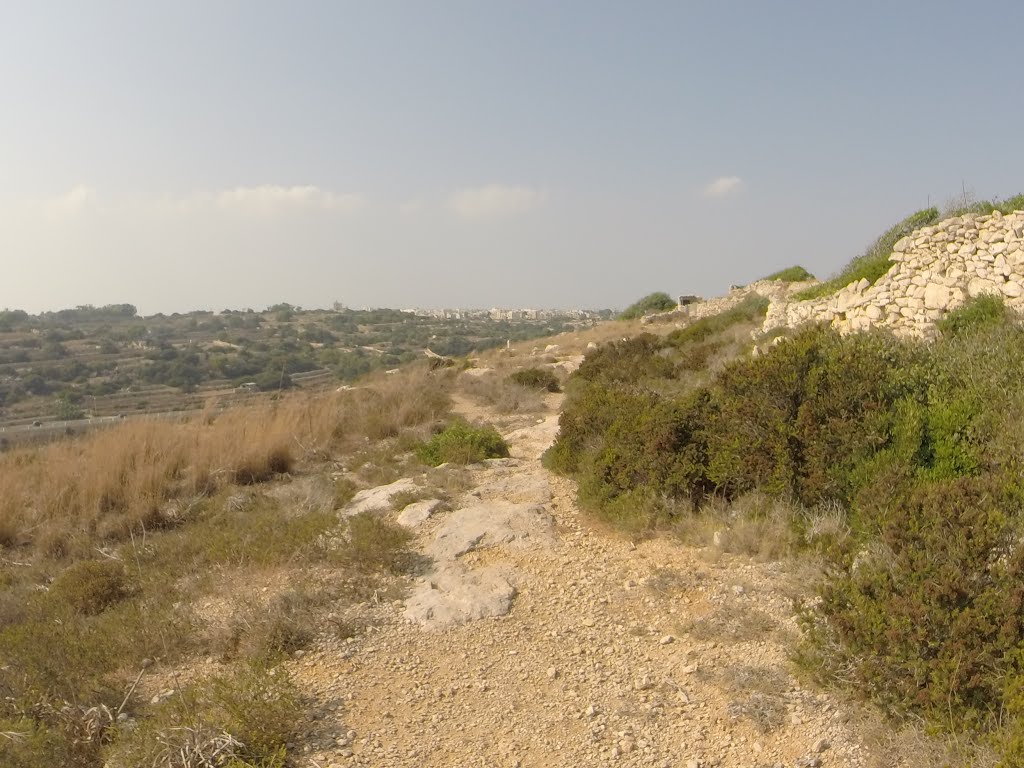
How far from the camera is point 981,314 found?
26.2 feet

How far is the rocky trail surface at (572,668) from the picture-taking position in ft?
10.2

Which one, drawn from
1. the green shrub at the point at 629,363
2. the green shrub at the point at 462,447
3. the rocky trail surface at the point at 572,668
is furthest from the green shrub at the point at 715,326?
the rocky trail surface at the point at 572,668

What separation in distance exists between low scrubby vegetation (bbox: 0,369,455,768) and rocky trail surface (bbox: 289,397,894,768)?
372 millimetres

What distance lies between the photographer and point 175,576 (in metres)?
5.31

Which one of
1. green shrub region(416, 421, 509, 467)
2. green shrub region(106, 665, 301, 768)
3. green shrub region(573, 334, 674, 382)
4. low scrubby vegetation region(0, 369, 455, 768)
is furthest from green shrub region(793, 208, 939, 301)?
green shrub region(106, 665, 301, 768)

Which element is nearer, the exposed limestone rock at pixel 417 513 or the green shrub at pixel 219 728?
the green shrub at pixel 219 728

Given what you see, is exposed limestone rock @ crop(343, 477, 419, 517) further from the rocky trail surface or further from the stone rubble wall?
the stone rubble wall

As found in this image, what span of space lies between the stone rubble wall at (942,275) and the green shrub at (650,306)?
2371cm

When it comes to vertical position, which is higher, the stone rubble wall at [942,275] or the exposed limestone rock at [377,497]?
the stone rubble wall at [942,275]

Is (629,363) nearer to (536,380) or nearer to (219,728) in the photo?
(536,380)

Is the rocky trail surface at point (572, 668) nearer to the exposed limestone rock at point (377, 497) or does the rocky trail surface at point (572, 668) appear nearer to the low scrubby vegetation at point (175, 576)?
the low scrubby vegetation at point (175, 576)

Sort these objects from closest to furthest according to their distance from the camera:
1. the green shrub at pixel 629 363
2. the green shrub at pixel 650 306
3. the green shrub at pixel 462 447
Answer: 1. the green shrub at pixel 462 447
2. the green shrub at pixel 629 363
3. the green shrub at pixel 650 306

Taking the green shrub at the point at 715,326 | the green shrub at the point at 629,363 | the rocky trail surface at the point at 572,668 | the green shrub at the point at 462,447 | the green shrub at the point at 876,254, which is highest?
the green shrub at the point at 876,254

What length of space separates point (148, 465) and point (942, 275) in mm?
10595
